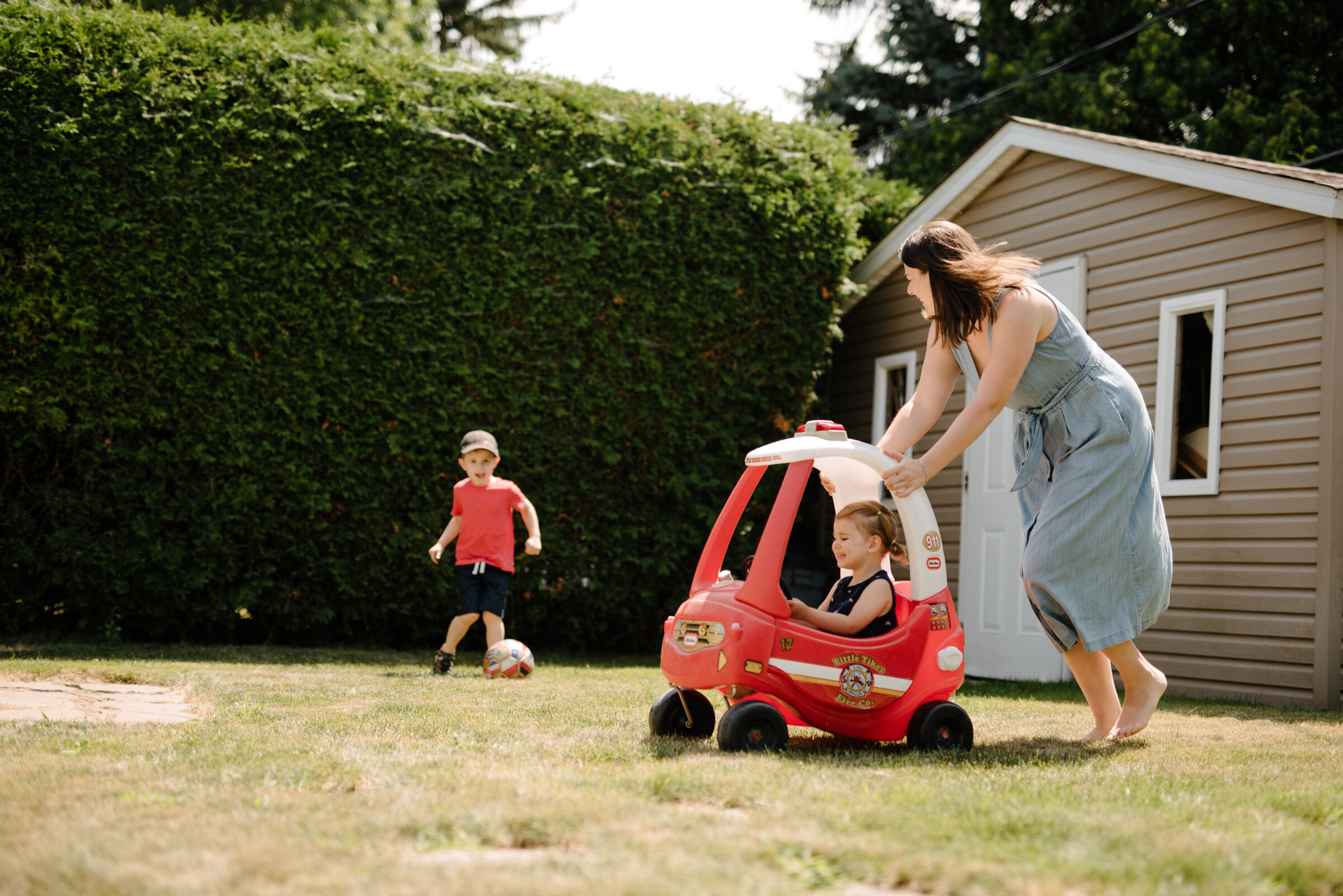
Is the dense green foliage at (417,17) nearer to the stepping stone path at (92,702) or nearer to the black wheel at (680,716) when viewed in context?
the stepping stone path at (92,702)

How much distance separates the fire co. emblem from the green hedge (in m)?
4.63

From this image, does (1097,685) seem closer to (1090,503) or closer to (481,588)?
(1090,503)

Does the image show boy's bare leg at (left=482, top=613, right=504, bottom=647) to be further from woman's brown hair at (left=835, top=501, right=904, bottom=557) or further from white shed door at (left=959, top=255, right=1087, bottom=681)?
white shed door at (left=959, top=255, right=1087, bottom=681)

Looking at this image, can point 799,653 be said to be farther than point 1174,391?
No

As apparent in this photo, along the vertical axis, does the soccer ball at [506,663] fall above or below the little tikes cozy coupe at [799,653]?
below

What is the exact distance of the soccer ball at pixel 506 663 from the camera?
6.02 metres

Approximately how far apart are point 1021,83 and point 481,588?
13.6 m

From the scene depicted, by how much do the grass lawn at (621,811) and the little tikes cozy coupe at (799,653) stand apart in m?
0.13

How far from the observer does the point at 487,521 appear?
6.57 metres

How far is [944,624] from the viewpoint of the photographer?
356cm

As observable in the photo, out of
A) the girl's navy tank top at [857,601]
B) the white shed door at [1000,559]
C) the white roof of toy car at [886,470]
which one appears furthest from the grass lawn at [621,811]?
the white shed door at [1000,559]

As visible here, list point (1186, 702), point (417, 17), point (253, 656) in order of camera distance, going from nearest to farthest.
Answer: point (1186, 702), point (253, 656), point (417, 17)

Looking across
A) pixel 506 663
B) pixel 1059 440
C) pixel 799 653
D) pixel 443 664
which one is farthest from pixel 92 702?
pixel 1059 440

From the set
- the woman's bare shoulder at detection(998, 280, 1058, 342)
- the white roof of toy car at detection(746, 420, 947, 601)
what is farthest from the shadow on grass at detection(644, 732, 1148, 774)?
the woman's bare shoulder at detection(998, 280, 1058, 342)
